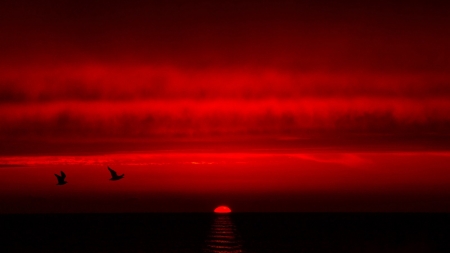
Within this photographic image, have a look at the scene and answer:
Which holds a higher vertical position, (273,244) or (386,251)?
(273,244)

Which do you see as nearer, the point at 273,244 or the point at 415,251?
the point at 415,251

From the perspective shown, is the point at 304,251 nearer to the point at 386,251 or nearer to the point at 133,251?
the point at 386,251

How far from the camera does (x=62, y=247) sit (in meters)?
88.1

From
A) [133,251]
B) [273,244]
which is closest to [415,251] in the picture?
[273,244]

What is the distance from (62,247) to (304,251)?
33.2m

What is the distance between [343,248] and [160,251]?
2195cm

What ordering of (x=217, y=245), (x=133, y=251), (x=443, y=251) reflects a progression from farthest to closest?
(x=217, y=245), (x=133, y=251), (x=443, y=251)

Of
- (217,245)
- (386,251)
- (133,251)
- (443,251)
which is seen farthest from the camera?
(217,245)

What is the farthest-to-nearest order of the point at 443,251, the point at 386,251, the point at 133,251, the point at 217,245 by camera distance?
1. the point at 217,245
2. the point at 133,251
3. the point at 443,251
4. the point at 386,251

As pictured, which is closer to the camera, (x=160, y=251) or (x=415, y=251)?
(x=415, y=251)

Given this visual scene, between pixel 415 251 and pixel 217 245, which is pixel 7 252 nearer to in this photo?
pixel 217 245

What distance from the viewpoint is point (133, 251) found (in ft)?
254

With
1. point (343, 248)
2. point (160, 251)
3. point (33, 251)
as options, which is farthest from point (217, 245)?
point (33, 251)

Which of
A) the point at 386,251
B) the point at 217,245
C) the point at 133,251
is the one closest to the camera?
the point at 386,251
